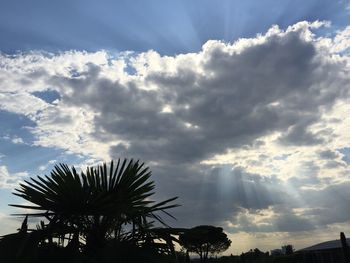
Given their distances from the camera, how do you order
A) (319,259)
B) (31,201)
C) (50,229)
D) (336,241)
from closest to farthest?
(50,229)
(31,201)
(319,259)
(336,241)

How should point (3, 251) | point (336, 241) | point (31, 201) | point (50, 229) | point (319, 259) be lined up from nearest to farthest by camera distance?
point (3, 251) → point (50, 229) → point (31, 201) → point (319, 259) → point (336, 241)

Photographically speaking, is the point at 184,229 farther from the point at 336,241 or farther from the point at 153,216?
the point at 336,241

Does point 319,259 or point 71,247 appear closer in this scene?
point 71,247

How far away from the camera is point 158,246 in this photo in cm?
797

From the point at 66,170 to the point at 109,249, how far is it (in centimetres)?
159

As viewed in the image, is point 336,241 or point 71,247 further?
point 336,241

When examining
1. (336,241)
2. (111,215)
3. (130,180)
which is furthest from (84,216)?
(336,241)

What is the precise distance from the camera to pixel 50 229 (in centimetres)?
716

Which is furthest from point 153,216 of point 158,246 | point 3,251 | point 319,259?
point 319,259

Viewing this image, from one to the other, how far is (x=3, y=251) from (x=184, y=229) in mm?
3029

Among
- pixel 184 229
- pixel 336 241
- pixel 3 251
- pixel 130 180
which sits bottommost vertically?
pixel 3 251

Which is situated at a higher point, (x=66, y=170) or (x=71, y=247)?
(x=66, y=170)

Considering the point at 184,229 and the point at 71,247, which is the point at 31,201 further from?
the point at 184,229

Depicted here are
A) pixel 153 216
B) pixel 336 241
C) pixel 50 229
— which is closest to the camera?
pixel 50 229
